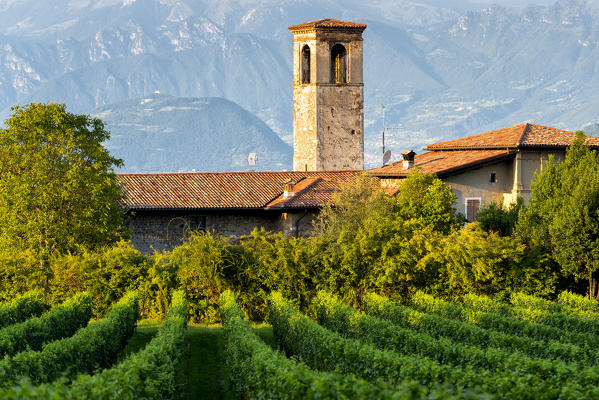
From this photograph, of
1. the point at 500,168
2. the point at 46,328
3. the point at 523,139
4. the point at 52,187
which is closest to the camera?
the point at 46,328

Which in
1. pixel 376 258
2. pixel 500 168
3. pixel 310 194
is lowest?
pixel 376 258

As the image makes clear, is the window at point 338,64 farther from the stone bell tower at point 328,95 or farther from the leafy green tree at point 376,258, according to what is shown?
the leafy green tree at point 376,258

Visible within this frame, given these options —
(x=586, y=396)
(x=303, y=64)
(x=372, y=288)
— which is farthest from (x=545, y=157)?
(x=586, y=396)

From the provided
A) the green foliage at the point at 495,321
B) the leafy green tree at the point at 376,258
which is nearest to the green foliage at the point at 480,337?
the green foliage at the point at 495,321

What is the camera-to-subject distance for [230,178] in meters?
46.5

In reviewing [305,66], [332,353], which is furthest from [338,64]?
[332,353]

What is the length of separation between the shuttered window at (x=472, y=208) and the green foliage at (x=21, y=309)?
69.4ft

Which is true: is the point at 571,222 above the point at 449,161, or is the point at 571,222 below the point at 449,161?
below

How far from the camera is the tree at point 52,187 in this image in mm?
32969

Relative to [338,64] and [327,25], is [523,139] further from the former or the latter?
[338,64]

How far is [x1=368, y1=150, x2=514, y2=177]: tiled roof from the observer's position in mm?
42250

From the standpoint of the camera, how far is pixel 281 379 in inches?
542

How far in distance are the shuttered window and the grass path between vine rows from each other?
15.1m

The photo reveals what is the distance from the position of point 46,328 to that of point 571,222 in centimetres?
1769
